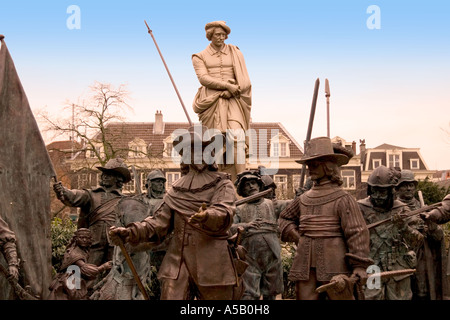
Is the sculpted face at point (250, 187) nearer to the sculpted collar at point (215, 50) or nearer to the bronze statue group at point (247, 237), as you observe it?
the bronze statue group at point (247, 237)

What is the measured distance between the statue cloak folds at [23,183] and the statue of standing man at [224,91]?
4.97 meters

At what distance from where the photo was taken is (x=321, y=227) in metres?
8.73

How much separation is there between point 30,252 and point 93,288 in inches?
60.2

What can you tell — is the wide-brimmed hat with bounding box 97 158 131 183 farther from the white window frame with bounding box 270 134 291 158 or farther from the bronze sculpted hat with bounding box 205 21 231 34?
the white window frame with bounding box 270 134 291 158

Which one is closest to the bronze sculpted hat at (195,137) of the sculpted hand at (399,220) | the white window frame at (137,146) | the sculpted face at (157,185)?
the sculpted hand at (399,220)

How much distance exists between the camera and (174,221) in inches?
339

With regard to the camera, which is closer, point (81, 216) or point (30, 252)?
point (30, 252)

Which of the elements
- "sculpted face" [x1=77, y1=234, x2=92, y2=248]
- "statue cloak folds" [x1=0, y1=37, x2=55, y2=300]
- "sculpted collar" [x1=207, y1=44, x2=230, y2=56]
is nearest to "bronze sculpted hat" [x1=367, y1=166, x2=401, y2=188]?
"sculpted face" [x1=77, y1=234, x2=92, y2=248]

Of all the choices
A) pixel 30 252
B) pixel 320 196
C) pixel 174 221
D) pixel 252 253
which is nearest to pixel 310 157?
pixel 320 196

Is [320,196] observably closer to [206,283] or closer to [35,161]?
[206,283]

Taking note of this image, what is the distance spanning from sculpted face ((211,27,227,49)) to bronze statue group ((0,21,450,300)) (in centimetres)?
136

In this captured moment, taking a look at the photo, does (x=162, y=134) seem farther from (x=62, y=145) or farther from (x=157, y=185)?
(x=157, y=185)

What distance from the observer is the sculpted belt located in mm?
8680

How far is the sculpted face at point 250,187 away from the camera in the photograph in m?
11.9
